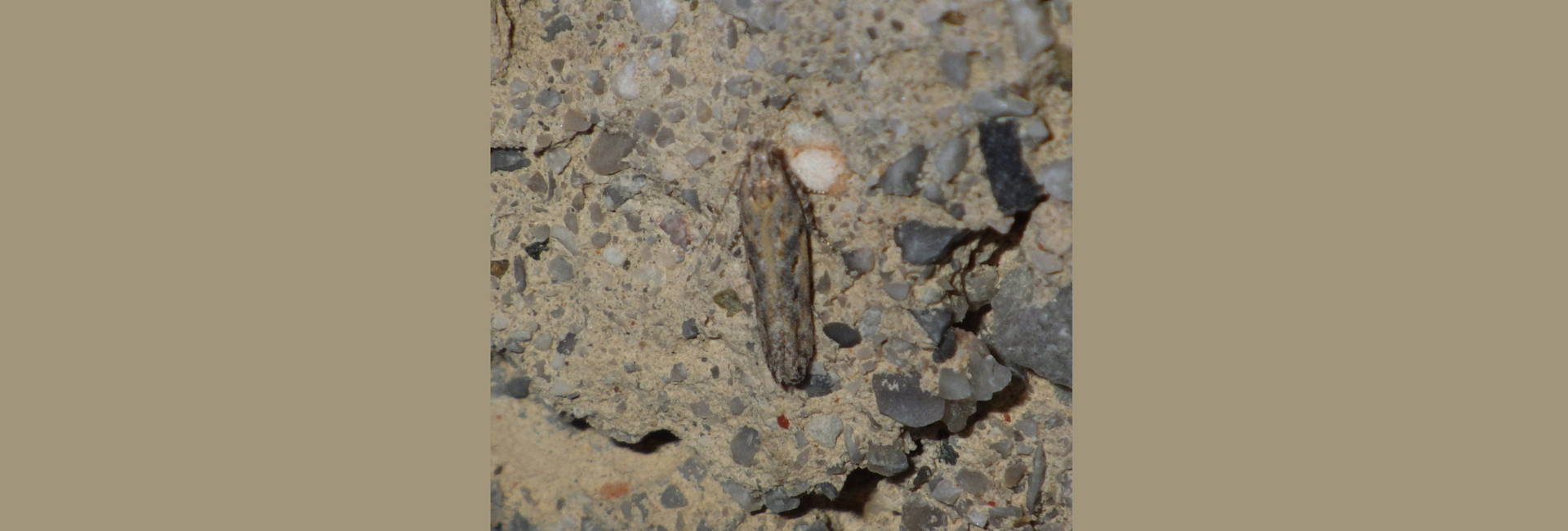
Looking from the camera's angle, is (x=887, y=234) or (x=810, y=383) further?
(x=810, y=383)

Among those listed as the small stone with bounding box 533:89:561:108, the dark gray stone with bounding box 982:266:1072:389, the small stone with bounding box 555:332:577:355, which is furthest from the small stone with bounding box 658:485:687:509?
the small stone with bounding box 533:89:561:108

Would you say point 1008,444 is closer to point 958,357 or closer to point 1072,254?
point 958,357

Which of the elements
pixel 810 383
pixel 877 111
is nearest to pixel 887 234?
pixel 877 111

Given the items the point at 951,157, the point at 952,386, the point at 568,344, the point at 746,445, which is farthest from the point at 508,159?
the point at 952,386

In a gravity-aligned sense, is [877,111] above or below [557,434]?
above

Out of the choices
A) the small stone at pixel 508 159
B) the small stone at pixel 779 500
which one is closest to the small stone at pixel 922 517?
the small stone at pixel 779 500
